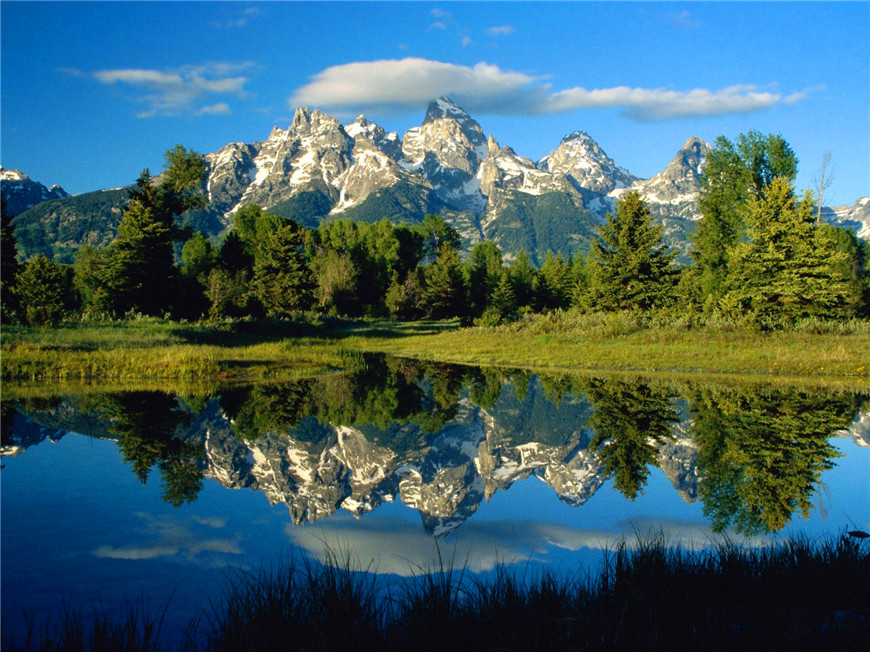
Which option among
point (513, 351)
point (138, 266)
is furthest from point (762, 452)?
point (138, 266)

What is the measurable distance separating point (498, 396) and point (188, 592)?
16.0 m

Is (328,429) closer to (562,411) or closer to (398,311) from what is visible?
(562,411)

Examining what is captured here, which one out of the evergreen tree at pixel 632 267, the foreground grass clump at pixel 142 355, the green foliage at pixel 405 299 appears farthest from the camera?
the green foliage at pixel 405 299

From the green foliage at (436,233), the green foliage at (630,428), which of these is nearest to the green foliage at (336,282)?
the green foliage at (436,233)

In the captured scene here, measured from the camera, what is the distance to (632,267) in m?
44.1

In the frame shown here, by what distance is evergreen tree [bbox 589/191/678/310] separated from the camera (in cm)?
4425

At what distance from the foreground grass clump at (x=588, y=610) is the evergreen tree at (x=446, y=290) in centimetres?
7554

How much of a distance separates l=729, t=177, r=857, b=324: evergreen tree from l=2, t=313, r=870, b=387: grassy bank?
3.71m

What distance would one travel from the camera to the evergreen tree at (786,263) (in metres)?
37.2

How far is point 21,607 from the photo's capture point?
17.5 feet

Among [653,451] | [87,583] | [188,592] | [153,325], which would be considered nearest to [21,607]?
[87,583]

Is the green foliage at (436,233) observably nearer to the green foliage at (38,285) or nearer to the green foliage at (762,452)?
the green foliage at (38,285)

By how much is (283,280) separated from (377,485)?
47.6 metres

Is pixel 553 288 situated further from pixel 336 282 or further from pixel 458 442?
pixel 458 442
